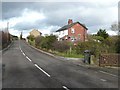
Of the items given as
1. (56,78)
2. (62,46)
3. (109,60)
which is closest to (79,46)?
(62,46)

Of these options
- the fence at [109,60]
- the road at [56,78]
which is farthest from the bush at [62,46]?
the road at [56,78]

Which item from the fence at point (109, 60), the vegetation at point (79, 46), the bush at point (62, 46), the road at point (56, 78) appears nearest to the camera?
the road at point (56, 78)

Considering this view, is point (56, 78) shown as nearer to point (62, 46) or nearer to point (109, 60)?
point (109, 60)

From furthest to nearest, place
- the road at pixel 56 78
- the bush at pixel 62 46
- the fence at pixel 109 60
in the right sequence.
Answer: the bush at pixel 62 46 → the fence at pixel 109 60 → the road at pixel 56 78

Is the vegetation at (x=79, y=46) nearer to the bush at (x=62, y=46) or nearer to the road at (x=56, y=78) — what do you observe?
the bush at (x=62, y=46)

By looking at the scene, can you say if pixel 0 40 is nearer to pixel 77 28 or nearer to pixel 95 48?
pixel 77 28

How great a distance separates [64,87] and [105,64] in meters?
13.5

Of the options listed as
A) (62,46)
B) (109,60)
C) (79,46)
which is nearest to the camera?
(109,60)

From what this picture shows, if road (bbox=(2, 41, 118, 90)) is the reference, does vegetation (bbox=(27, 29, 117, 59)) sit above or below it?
above

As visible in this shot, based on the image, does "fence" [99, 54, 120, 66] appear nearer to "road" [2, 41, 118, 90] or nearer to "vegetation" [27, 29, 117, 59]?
"vegetation" [27, 29, 117, 59]

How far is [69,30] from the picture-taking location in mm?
84500

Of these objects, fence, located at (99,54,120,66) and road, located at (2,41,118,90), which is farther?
fence, located at (99,54,120,66)

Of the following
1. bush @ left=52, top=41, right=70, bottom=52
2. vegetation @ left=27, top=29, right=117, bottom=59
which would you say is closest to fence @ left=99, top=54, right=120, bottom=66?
vegetation @ left=27, top=29, right=117, bottom=59

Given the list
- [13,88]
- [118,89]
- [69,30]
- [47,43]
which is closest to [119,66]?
[118,89]
